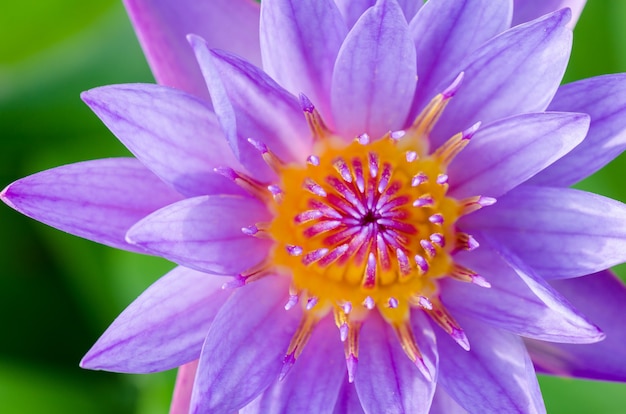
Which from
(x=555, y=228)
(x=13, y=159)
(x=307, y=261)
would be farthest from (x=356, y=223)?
(x=13, y=159)

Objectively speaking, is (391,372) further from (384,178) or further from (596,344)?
(596,344)

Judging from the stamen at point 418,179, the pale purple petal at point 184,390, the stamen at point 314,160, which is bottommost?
the pale purple petal at point 184,390

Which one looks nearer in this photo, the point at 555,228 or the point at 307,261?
the point at 555,228

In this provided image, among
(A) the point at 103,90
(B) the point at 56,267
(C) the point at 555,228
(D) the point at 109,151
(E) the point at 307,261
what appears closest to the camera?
(A) the point at 103,90

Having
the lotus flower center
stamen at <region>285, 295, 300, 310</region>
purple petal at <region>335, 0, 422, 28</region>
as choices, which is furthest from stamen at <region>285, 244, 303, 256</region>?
purple petal at <region>335, 0, 422, 28</region>

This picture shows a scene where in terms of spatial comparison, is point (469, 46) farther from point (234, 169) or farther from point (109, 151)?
point (109, 151)

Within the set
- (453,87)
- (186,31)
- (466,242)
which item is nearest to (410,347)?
(466,242)

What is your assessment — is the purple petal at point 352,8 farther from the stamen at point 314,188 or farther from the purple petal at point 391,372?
the purple petal at point 391,372

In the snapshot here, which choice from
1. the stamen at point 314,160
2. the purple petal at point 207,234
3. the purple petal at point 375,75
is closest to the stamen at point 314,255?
the purple petal at point 207,234
